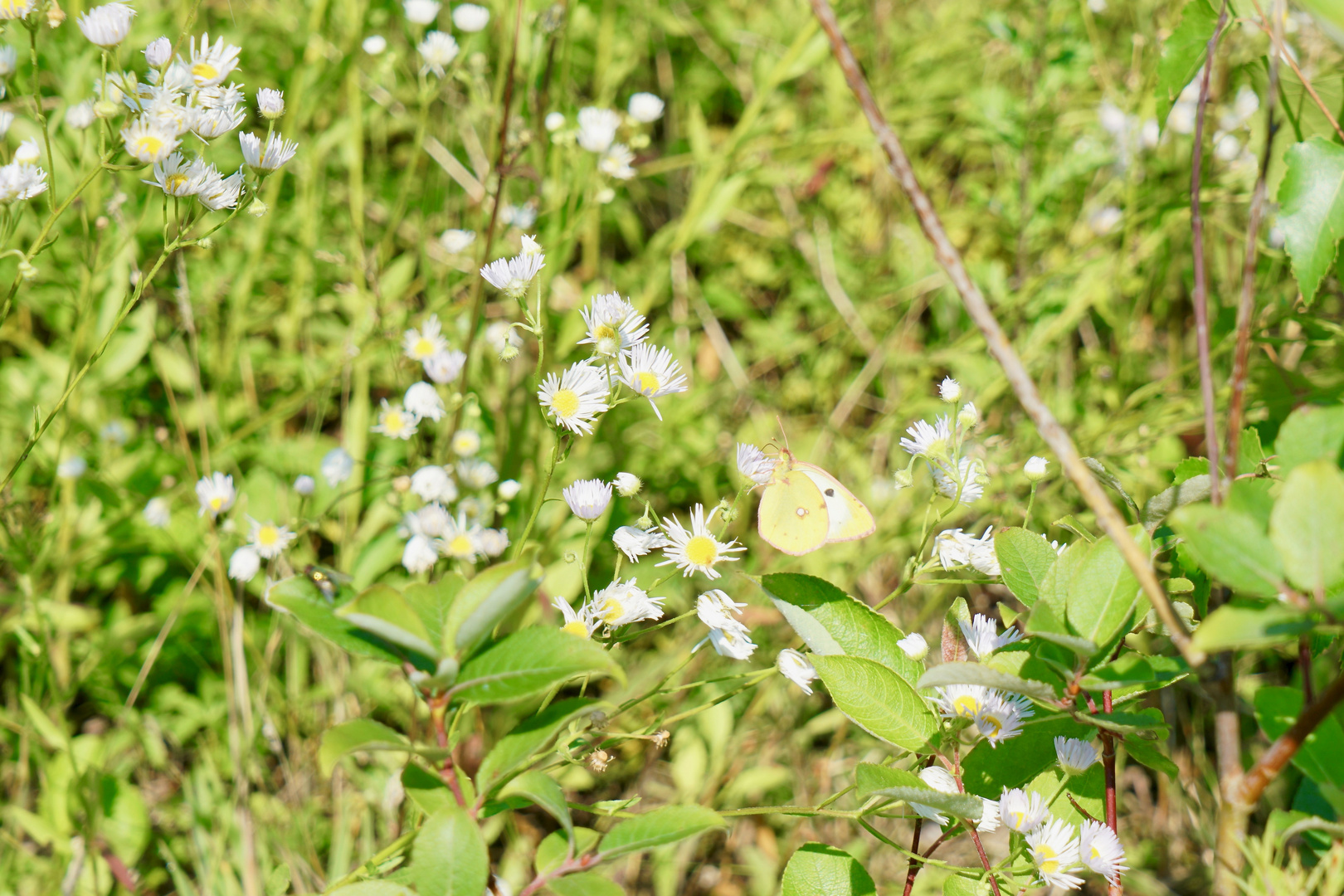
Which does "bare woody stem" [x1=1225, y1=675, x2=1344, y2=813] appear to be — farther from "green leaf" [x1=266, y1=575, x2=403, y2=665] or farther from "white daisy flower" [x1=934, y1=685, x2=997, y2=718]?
"green leaf" [x1=266, y1=575, x2=403, y2=665]

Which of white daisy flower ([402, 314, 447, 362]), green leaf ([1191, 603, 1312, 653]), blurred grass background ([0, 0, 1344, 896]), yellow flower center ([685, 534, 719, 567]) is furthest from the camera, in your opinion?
blurred grass background ([0, 0, 1344, 896])

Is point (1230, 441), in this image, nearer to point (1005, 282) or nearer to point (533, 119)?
point (533, 119)

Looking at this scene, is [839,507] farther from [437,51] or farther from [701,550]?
[437,51]

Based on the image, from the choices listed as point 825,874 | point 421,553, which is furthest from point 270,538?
point 825,874

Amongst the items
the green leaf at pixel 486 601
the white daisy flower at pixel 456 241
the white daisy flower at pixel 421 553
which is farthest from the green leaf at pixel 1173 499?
the white daisy flower at pixel 456 241

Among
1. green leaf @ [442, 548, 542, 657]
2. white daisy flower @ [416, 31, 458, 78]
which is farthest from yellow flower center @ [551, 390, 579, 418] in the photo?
white daisy flower @ [416, 31, 458, 78]

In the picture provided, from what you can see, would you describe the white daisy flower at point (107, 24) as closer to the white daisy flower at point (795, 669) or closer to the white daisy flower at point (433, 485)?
the white daisy flower at point (433, 485)

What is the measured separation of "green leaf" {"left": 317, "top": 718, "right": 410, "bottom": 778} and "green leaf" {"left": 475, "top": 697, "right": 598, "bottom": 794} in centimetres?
7

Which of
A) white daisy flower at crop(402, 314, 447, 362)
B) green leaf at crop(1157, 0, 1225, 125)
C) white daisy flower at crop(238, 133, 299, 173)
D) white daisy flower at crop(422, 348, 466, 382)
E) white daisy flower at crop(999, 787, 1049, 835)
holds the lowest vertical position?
white daisy flower at crop(999, 787, 1049, 835)

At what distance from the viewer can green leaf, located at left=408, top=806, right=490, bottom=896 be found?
0.58 meters

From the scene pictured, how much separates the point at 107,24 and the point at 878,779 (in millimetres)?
1003

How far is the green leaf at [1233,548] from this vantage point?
20.3 inches

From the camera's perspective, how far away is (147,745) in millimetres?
1449

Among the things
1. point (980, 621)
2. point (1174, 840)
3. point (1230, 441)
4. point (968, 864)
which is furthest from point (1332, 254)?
point (1174, 840)
